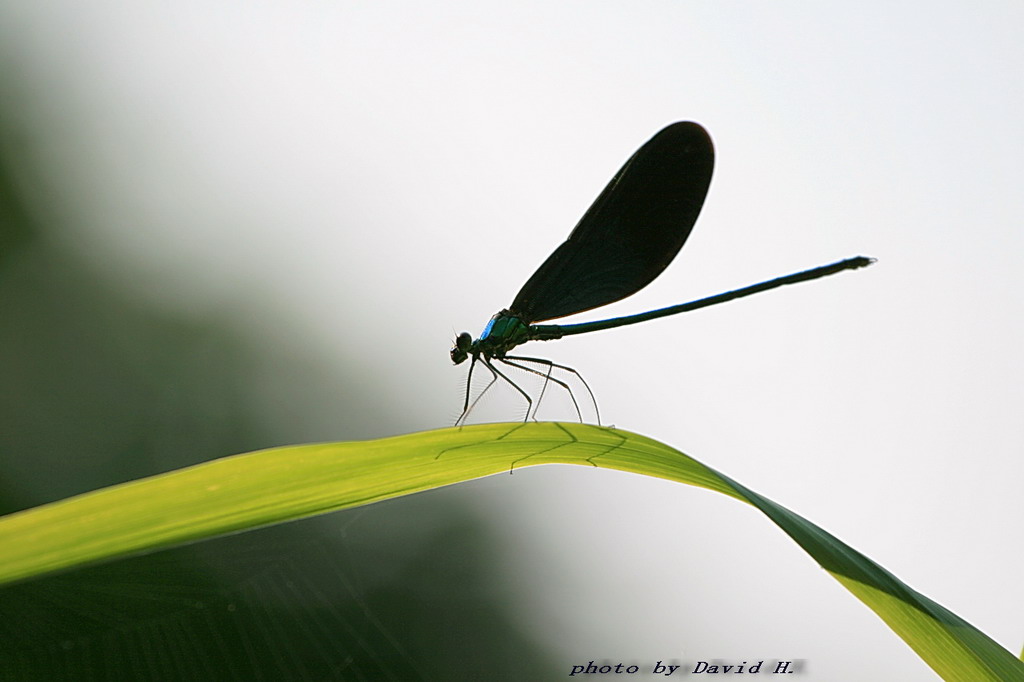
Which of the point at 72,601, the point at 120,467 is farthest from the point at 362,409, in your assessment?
the point at 72,601

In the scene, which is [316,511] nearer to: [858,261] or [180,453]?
[858,261]

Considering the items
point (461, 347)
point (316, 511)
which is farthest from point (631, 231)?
point (316, 511)

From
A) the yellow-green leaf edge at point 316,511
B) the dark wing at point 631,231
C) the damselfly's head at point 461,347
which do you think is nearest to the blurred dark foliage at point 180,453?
the damselfly's head at point 461,347

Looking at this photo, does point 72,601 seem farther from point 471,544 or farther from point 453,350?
point 471,544

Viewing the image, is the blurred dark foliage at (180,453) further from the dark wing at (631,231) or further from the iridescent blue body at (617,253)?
the dark wing at (631,231)

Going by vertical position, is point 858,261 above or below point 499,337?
above
